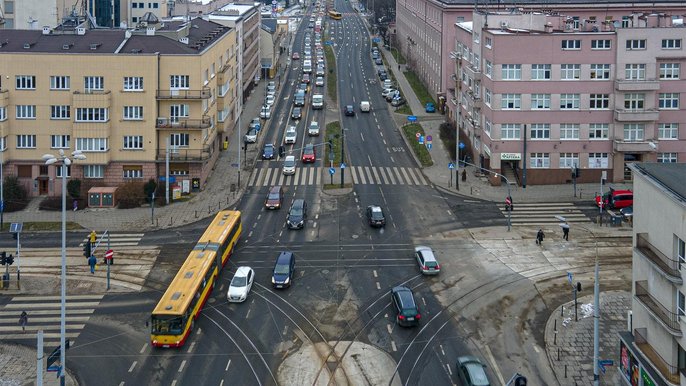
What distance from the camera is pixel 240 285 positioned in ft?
159

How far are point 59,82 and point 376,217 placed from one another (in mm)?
32294

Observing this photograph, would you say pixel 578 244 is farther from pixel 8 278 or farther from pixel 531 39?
pixel 8 278

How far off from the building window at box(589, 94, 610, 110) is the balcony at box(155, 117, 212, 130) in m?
37.6

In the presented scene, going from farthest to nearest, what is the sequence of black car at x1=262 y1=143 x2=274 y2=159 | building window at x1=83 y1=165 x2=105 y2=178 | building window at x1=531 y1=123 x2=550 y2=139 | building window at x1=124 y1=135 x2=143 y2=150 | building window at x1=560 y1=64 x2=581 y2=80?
black car at x1=262 y1=143 x2=274 y2=159
building window at x1=531 y1=123 x2=550 y2=139
building window at x1=560 y1=64 x2=581 y2=80
building window at x1=124 y1=135 x2=143 y2=150
building window at x1=83 y1=165 x2=105 y2=178

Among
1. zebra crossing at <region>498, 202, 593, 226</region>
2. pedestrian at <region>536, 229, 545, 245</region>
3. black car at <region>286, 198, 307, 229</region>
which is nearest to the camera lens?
pedestrian at <region>536, 229, 545, 245</region>

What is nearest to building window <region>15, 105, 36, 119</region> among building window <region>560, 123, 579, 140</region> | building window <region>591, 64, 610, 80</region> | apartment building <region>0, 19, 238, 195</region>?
apartment building <region>0, 19, 238, 195</region>

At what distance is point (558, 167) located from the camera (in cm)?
7694

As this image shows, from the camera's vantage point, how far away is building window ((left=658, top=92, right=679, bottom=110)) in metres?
75.2

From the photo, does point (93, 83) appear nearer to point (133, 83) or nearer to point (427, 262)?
point (133, 83)

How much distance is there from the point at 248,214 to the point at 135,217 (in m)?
9.60

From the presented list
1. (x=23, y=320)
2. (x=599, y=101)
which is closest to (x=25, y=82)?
(x=23, y=320)

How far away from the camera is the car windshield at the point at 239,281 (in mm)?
48562

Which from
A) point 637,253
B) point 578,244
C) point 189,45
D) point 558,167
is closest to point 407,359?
point 637,253

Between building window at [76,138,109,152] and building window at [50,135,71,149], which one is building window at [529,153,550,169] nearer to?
building window at [76,138,109,152]
